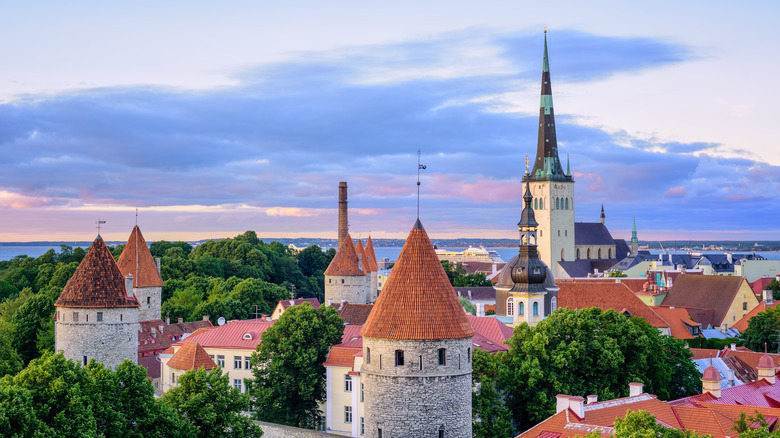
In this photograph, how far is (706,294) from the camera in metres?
81.6

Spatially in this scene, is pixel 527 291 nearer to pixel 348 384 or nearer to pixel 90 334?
pixel 348 384

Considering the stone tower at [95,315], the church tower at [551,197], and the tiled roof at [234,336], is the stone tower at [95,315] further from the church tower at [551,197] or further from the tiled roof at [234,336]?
the church tower at [551,197]

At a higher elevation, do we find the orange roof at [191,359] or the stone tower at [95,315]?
the stone tower at [95,315]

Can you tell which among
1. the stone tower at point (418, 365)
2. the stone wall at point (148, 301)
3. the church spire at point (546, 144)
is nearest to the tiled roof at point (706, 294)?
the church spire at point (546, 144)

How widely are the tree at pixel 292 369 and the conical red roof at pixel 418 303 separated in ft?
50.6

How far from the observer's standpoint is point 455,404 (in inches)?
1065

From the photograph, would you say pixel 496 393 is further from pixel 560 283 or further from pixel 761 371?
pixel 560 283

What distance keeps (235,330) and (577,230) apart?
89.2m

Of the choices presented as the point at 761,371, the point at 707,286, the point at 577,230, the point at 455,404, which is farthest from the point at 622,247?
the point at 455,404

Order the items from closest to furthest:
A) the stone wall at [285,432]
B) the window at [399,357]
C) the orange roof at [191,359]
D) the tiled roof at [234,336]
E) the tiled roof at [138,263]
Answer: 1. the window at [399,357]
2. the stone wall at [285,432]
3. the orange roof at [191,359]
4. the tiled roof at [234,336]
5. the tiled roof at [138,263]

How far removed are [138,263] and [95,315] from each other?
64.6 feet

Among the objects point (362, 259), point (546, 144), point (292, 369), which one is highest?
point (546, 144)

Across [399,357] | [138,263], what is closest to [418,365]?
[399,357]

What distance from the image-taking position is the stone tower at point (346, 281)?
251 ft
